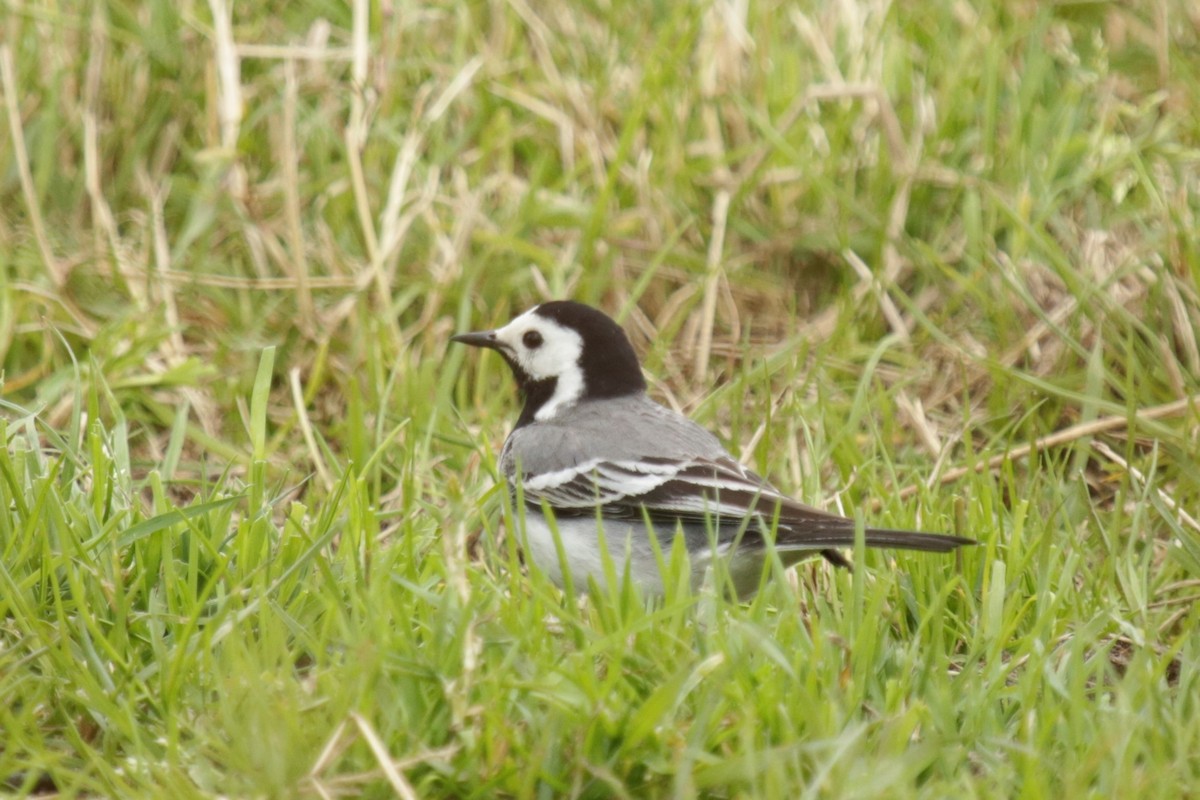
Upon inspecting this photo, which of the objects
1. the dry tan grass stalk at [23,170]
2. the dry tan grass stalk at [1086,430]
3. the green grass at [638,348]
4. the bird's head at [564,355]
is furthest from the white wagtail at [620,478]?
the dry tan grass stalk at [23,170]

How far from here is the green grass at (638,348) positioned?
3475 mm

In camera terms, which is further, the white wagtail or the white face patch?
the white face patch

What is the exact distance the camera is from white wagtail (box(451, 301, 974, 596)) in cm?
445

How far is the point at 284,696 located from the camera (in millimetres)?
3447

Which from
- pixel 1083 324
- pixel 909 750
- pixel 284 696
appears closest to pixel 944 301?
pixel 1083 324

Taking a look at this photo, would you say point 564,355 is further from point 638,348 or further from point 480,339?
point 638,348

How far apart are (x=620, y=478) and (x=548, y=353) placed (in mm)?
891

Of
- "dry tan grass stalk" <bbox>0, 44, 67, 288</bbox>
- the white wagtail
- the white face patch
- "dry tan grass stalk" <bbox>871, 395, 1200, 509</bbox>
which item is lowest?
"dry tan grass stalk" <bbox>871, 395, 1200, 509</bbox>

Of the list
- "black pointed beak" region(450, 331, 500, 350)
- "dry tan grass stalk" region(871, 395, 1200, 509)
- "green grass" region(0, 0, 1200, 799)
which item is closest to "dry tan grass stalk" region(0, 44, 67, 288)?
"green grass" region(0, 0, 1200, 799)

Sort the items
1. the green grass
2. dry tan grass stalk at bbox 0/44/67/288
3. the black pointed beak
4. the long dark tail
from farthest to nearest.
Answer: dry tan grass stalk at bbox 0/44/67/288
the black pointed beak
the long dark tail
the green grass

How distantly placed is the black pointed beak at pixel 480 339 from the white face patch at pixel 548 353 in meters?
0.02

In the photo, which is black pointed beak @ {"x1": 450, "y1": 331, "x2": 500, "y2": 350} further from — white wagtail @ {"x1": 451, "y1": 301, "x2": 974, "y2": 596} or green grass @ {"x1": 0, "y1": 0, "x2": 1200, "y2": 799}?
green grass @ {"x1": 0, "y1": 0, "x2": 1200, "y2": 799}

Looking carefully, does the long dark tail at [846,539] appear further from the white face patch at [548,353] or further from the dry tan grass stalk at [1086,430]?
the white face patch at [548,353]

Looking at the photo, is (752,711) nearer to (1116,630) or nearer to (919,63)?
(1116,630)
